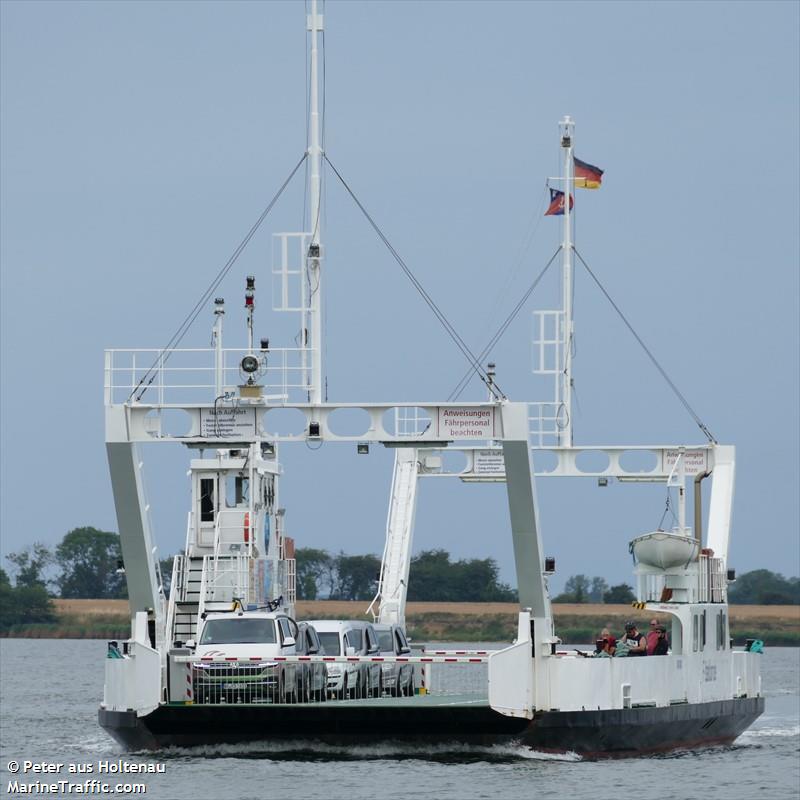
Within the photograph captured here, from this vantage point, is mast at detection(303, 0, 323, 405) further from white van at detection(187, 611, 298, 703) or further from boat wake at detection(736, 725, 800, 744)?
boat wake at detection(736, 725, 800, 744)

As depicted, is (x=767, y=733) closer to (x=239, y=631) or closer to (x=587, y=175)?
(x=587, y=175)

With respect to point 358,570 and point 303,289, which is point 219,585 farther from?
→ point 358,570

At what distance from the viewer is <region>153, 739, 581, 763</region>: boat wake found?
31234 mm

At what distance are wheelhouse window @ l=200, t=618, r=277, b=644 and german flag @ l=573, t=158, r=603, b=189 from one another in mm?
17105

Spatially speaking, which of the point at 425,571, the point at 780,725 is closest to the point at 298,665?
the point at 780,725

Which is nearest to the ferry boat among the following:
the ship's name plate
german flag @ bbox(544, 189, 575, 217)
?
the ship's name plate

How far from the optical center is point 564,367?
43156mm

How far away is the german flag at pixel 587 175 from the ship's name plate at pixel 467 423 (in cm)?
1593

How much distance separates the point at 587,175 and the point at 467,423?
53.8ft

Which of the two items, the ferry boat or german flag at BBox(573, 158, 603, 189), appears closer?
the ferry boat

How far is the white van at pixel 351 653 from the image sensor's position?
3456 cm

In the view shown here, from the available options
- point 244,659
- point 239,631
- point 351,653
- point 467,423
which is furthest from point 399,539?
point 467,423

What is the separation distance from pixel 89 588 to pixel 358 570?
651 inches

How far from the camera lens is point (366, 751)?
103 ft
